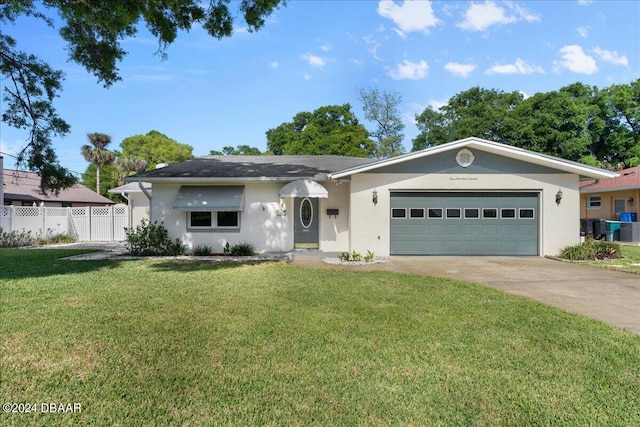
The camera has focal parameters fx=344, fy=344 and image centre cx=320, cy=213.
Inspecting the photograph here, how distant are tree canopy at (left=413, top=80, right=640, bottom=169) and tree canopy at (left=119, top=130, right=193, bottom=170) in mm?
41297

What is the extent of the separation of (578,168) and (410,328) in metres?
13.3

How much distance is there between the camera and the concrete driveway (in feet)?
24.1

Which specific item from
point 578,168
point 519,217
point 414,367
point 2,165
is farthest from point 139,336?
point 2,165

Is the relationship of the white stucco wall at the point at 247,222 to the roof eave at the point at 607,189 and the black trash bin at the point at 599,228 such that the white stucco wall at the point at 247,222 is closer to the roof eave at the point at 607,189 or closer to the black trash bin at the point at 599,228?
the black trash bin at the point at 599,228

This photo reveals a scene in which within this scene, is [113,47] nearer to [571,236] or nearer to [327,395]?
[327,395]

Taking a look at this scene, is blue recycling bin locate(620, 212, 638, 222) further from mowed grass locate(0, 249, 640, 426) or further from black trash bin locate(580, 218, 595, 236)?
mowed grass locate(0, 249, 640, 426)

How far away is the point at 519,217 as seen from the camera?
15.6 m

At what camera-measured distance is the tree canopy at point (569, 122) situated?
36.4 metres

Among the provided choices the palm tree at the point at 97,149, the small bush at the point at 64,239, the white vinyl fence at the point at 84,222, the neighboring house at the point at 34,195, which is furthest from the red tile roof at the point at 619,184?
the palm tree at the point at 97,149

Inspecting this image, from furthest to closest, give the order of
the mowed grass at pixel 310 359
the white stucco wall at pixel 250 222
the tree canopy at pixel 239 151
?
the tree canopy at pixel 239 151
the white stucco wall at pixel 250 222
the mowed grass at pixel 310 359

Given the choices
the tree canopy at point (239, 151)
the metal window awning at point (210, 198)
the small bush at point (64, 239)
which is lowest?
the small bush at point (64, 239)

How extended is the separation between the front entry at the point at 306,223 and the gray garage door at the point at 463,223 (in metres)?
3.70

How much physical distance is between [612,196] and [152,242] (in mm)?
30186
